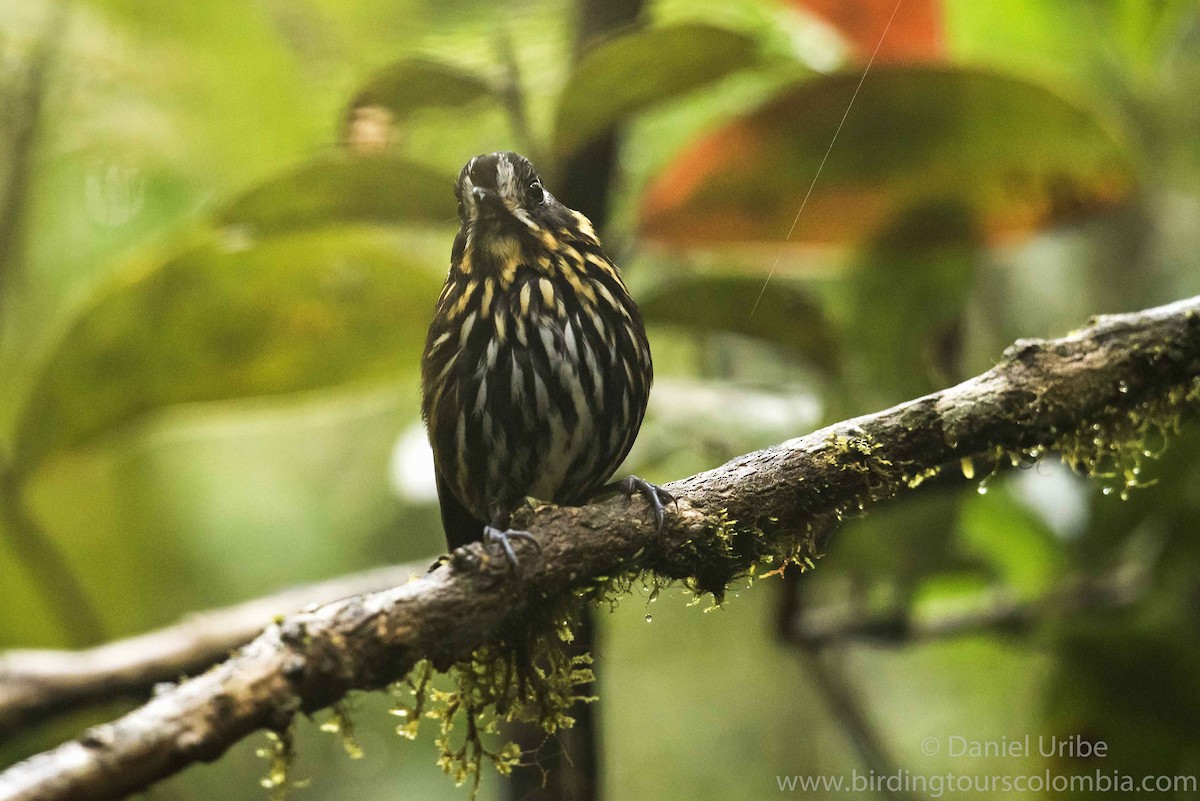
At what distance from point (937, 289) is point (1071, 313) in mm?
505

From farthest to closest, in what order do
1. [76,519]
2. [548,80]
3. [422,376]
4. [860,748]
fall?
1. [76,519]
2. [860,748]
3. [548,80]
4. [422,376]

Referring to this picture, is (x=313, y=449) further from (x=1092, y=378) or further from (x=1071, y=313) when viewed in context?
(x=1092, y=378)

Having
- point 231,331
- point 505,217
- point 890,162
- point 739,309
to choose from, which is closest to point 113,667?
point 231,331

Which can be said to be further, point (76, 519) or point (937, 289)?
point (76, 519)

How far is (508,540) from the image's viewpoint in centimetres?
116

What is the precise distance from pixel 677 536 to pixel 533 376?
39cm

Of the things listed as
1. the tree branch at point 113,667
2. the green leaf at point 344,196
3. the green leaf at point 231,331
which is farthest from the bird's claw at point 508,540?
the tree branch at point 113,667

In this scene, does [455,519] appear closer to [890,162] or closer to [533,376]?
[533,376]

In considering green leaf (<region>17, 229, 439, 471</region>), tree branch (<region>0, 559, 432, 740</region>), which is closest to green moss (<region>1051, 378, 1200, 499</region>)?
green leaf (<region>17, 229, 439, 471</region>)

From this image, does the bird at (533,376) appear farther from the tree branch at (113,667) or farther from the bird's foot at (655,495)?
the tree branch at (113,667)

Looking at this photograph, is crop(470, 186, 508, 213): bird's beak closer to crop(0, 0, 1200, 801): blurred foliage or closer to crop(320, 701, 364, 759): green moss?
crop(0, 0, 1200, 801): blurred foliage

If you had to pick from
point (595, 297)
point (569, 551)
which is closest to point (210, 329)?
point (595, 297)

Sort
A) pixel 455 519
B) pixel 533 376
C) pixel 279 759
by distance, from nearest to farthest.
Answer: pixel 279 759, pixel 533 376, pixel 455 519

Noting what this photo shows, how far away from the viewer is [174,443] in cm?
373
